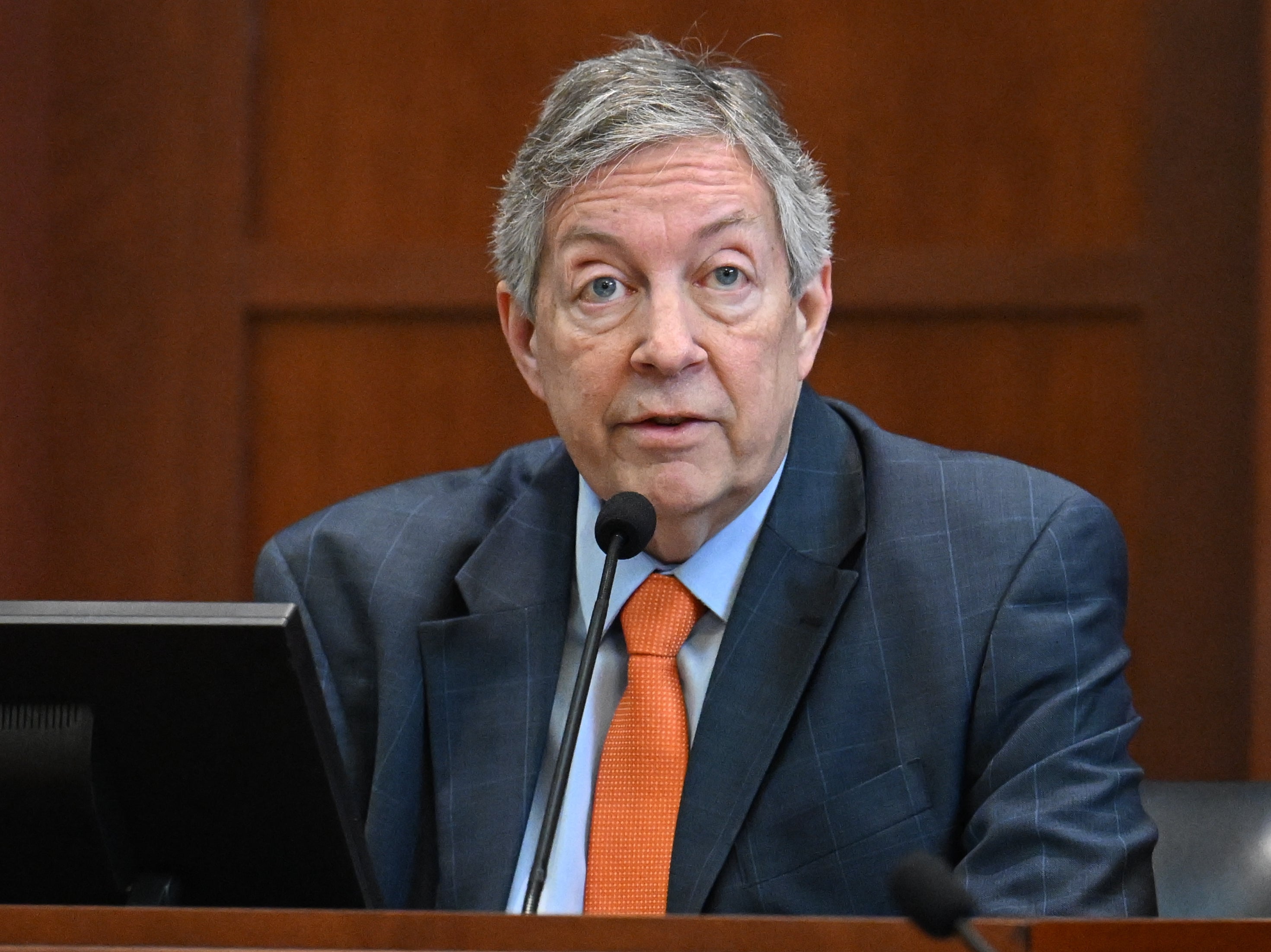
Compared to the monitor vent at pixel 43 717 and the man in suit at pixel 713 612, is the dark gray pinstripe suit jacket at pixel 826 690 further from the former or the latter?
the monitor vent at pixel 43 717

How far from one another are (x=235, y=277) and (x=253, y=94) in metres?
0.32

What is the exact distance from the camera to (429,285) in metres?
2.65

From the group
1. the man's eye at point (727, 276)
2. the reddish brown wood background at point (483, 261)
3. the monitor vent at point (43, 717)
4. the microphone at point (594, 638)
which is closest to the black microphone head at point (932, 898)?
the microphone at point (594, 638)

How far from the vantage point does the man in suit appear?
155 centimetres

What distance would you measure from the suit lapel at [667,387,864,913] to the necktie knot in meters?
0.05

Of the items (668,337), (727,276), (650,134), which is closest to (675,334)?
(668,337)

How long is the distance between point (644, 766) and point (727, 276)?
52 cm

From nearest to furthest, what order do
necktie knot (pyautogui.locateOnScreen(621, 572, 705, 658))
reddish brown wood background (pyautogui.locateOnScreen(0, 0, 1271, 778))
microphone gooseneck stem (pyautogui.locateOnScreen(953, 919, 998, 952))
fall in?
microphone gooseneck stem (pyautogui.locateOnScreen(953, 919, 998, 952)) < necktie knot (pyautogui.locateOnScreen(621, 572, 705, 658)) < reddish brown wood background (pyautogui.locateOnScreen(0, 0, 1271, 778))

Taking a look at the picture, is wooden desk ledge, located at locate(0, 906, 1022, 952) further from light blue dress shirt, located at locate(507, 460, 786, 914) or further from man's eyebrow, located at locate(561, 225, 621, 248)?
man's eyebrow, located at locate(561, 225, 621, 248)

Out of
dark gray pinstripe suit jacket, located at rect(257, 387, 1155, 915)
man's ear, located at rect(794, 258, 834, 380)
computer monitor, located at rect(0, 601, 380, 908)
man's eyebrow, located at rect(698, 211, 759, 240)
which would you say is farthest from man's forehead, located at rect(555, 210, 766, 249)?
computer monitor, located at rect(0, 601, 380, 908)

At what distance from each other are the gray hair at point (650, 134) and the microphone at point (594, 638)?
17.0 inches

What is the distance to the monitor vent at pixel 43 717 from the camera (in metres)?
1.09

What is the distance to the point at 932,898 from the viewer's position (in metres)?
0.78

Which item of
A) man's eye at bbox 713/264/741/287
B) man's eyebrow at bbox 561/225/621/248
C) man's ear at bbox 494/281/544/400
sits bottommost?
man's ear at bbox 494/281/544/400
